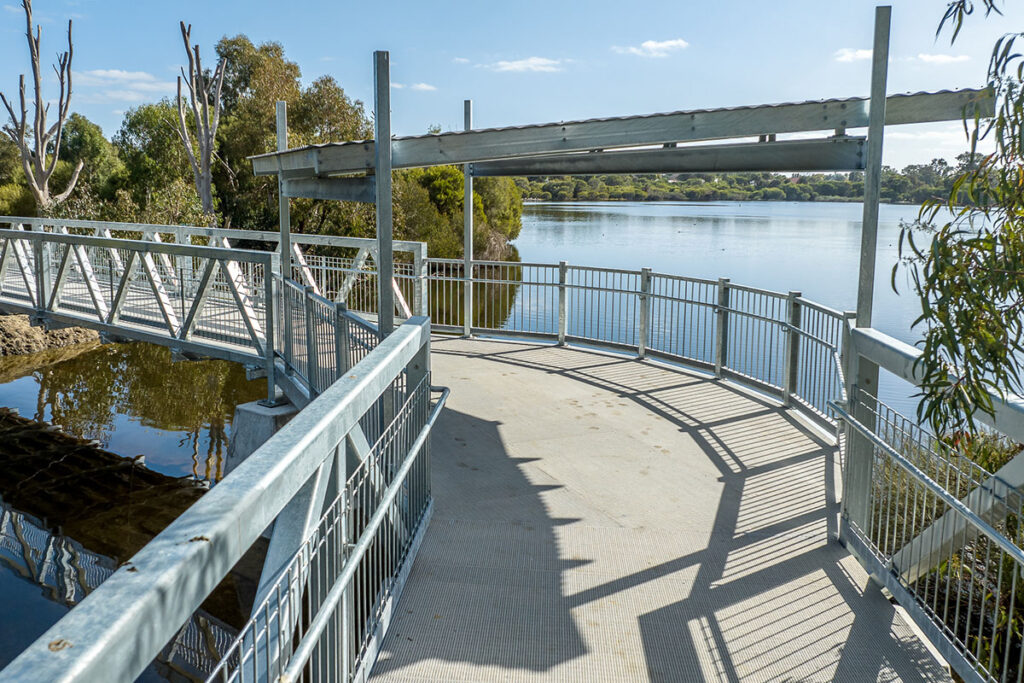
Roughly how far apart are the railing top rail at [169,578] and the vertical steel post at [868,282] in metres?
3.71

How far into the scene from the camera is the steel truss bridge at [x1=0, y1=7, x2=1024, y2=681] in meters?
2.65

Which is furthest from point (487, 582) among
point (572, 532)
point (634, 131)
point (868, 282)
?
point (634, 131)

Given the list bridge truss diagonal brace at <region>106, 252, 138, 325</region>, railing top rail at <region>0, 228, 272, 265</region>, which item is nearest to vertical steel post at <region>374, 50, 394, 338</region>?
railing top rail at <region>0, 228, 272, 265</region>

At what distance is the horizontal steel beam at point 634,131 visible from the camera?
7371 mm

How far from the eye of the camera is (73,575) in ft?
30.1

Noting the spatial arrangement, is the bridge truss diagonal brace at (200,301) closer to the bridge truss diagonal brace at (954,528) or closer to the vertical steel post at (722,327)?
the vertical steel post at (722,327)

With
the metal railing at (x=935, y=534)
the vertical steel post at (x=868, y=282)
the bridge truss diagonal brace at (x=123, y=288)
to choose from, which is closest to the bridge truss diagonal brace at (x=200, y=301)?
the bridge truss diagonal brace at (x=123, y=288)

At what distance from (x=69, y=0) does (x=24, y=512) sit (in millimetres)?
58307

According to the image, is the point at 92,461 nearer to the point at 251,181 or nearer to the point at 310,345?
the point at 310,345

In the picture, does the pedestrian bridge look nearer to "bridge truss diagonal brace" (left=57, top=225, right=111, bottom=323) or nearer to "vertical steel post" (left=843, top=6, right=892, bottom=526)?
"vertical steel post" (left=843, top=6, right=892, bottom=526)

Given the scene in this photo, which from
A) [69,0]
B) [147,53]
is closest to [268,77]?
[69,0]

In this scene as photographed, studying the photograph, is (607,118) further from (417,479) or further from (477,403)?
(417,479)

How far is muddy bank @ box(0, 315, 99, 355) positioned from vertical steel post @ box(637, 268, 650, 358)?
1623cm

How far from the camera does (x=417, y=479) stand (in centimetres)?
550
